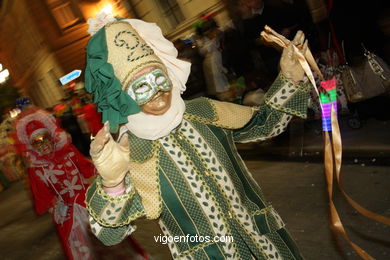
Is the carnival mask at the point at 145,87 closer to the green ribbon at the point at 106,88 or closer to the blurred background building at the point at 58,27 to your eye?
the green ribbon at the point at 106,88

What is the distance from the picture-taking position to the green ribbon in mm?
1642

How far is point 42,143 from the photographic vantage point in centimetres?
370

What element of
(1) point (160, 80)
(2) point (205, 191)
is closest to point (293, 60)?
(1) point (160, 80)

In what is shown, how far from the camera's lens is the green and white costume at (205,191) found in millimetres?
1724

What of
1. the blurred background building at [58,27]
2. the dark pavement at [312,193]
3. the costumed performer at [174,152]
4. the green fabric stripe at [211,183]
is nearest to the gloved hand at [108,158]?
the costumed performer at [174,152]

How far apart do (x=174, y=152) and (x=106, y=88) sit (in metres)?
0.44

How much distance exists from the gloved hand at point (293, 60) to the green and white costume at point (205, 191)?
4 cm

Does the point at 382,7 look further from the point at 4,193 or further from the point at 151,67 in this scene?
the point at 4,193

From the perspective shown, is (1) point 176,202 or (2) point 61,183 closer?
(1) point 176,202

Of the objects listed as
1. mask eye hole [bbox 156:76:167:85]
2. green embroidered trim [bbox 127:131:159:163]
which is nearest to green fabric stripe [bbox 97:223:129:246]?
green embroidered trim [bbox 127:131:159:163]

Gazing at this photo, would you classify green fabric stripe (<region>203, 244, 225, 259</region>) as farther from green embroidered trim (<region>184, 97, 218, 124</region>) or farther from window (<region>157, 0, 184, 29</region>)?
window (<region>157, 0, 184, 29</region>)

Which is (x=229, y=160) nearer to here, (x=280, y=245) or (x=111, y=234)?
(x=280, y=245)

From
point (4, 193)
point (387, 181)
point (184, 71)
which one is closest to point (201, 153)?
point (184, 71)

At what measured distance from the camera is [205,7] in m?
9.74
